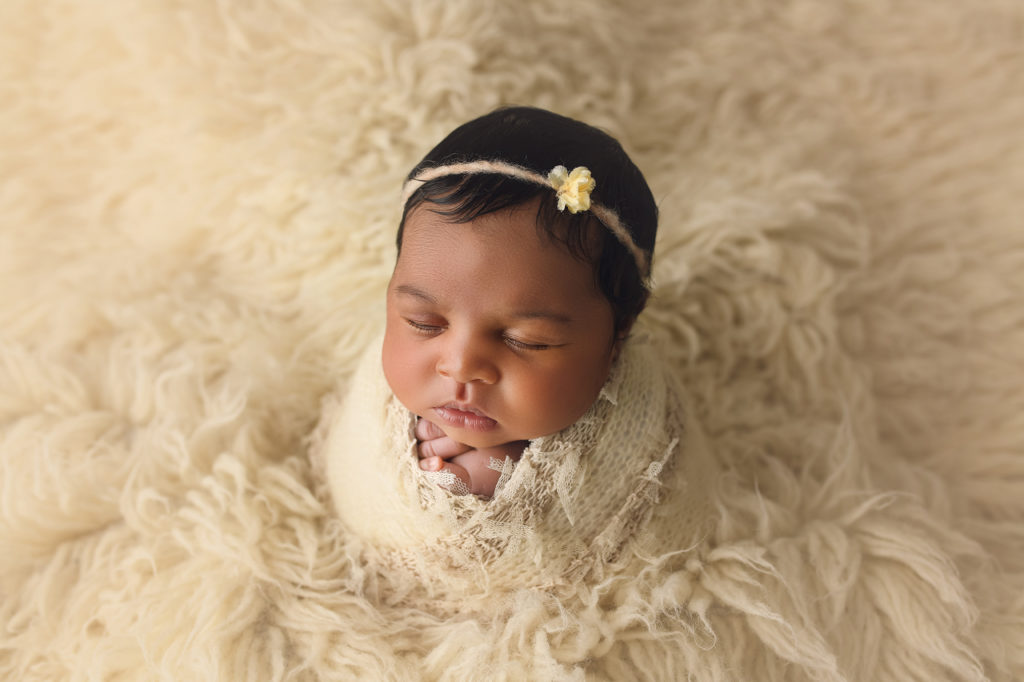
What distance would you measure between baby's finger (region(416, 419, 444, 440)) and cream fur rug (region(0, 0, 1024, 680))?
0.52ft

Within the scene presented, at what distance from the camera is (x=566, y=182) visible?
0.68 m

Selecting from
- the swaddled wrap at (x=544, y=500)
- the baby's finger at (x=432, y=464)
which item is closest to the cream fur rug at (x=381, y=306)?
the swaddled wrap at (x=544, y=500)

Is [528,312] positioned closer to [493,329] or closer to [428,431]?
[493,329]

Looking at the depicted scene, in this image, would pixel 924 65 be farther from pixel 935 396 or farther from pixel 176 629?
pixel 176 629

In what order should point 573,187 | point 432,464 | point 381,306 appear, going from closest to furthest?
point 573,187 → point 432,464 → point 381,306

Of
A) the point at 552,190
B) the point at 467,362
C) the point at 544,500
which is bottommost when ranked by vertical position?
the point at 544,500

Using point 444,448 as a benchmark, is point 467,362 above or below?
above

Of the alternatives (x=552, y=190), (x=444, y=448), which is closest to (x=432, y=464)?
(x=444, y=448)

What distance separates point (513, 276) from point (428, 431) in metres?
0.20

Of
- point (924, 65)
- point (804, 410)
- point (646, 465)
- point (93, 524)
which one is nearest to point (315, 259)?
point (93, 524)

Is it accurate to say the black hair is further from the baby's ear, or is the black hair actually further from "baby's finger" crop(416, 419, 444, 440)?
"baby's finger" crop(416, 419, 444, 440)

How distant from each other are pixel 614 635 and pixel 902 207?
0.76 metres

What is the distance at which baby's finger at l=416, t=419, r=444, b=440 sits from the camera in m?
0.80

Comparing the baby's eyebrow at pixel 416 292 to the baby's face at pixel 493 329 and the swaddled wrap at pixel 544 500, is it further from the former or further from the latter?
the swaddled wrap at pixel 544 500
